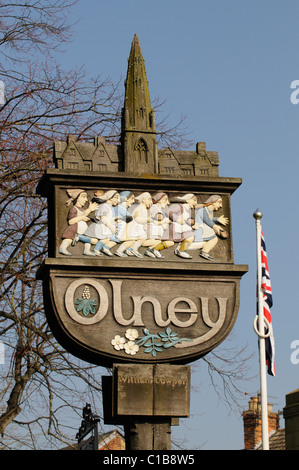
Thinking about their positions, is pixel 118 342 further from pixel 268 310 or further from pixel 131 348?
pixel 268 310

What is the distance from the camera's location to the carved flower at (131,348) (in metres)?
8.53

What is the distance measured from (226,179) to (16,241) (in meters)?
5.37

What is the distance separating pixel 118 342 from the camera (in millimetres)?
8516

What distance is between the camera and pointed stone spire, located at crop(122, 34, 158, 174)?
9062 millimetres

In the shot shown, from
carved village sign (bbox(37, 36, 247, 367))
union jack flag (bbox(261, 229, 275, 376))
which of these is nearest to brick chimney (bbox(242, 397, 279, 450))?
union jack flag (bbox(261, 229, 275, 376))

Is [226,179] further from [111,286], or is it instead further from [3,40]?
[3,40]

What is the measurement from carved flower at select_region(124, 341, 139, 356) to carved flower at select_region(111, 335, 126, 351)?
0.13ft

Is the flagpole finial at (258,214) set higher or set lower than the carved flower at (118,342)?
higher

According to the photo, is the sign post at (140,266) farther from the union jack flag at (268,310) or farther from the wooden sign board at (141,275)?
the union jack flag at (268,310)

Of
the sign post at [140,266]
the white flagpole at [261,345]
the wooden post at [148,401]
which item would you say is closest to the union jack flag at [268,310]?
the white flagpole at [261,345]

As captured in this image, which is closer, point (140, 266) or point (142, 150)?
point (140, 266)

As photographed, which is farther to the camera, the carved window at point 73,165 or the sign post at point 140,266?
the carved window at point 73,165

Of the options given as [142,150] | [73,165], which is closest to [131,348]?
[73,165]

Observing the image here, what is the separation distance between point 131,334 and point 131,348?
125 millimetres
